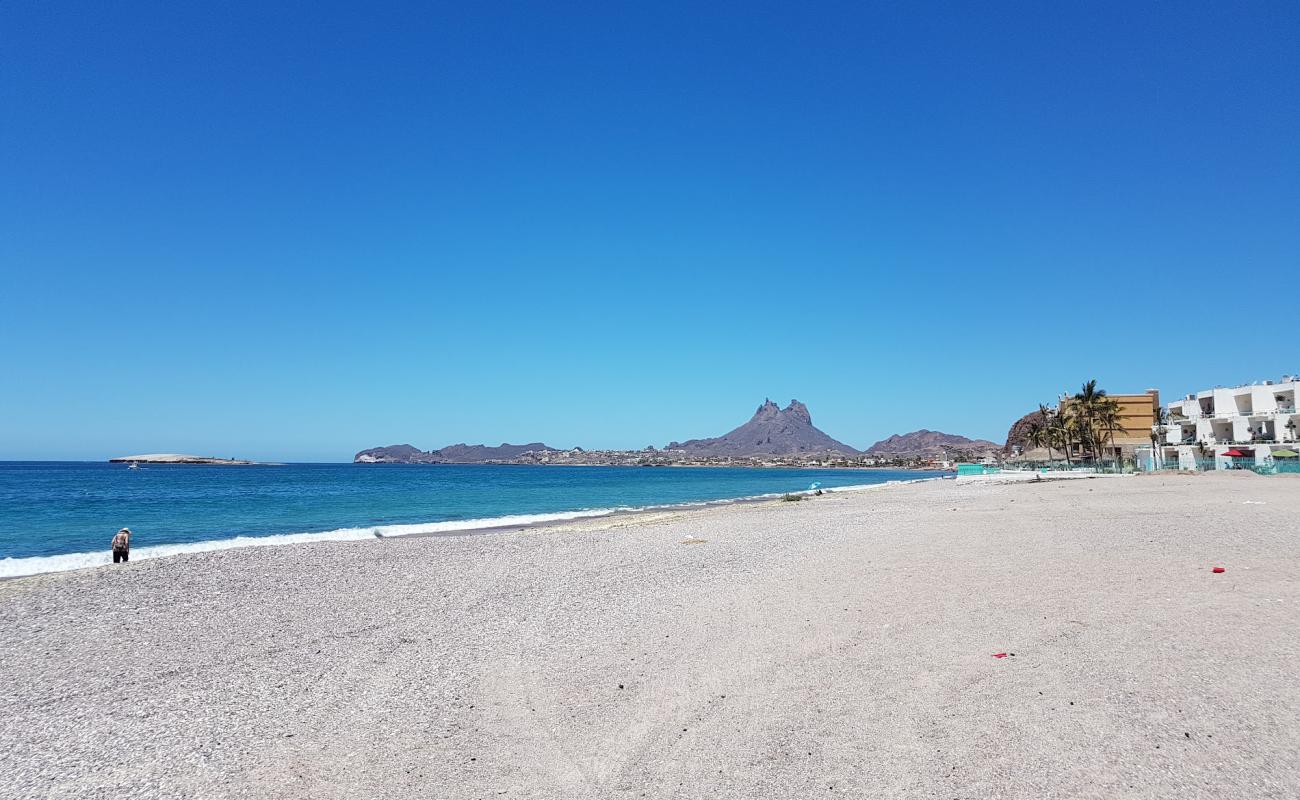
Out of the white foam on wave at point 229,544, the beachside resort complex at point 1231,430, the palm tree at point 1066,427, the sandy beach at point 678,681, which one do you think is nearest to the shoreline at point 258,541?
the white foam on wave at point 229,544

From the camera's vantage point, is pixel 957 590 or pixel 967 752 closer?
pixel 967 752

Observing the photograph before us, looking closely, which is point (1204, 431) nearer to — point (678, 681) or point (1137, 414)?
point (1137, 414)

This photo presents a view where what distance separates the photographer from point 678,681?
661cm

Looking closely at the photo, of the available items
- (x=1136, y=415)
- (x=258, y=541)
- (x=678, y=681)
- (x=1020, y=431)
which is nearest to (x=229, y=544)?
(x=258, y=541)

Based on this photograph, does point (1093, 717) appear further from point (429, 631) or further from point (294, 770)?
point (429, 631)

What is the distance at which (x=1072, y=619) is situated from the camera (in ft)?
26.2

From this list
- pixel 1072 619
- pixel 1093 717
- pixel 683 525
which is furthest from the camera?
pixel 683 525

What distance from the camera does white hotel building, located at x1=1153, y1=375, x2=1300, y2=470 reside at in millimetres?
55031

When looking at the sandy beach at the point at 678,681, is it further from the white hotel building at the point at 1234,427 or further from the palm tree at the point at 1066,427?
the palm tree at the point at 1066,427

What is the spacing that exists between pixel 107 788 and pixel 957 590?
958cm

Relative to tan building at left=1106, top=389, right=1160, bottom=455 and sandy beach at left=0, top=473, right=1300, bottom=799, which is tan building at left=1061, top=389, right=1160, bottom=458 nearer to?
tan building at left=1106, top=389, right=1160, bottom=455

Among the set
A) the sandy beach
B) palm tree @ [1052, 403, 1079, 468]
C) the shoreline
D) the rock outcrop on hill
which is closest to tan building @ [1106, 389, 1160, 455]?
palm tree @ [1052, 403, 1079, 468]

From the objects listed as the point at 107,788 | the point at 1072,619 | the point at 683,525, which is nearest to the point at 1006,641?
the point at 1072,619

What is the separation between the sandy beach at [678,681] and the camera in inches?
185
